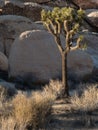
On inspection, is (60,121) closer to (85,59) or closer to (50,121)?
(50,121)

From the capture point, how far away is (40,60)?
72.7ft

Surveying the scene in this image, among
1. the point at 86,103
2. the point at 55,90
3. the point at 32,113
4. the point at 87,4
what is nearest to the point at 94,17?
the point at 87,4

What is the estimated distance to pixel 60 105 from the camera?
1625 cm

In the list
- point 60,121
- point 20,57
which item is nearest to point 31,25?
point 20,57

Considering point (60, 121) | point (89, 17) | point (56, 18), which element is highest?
point (56, 18)

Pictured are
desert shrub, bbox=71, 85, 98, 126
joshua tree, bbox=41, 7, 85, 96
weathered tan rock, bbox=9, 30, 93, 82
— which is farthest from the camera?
weathered tan rock, bbox=9, 30, 93, 82

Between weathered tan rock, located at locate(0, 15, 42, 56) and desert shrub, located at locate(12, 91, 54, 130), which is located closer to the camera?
desert shrub, located at locate(12, 91, 54, 130)

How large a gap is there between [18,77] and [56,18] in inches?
200

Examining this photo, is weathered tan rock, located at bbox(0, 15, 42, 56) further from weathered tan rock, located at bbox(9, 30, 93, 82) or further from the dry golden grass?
the dry golden grass

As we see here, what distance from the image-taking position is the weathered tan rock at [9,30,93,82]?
2180 cm

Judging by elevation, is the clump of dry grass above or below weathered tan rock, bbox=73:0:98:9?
above

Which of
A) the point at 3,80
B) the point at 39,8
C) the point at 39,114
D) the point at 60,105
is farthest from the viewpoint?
the point at 39,8

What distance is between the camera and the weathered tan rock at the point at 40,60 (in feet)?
71.5

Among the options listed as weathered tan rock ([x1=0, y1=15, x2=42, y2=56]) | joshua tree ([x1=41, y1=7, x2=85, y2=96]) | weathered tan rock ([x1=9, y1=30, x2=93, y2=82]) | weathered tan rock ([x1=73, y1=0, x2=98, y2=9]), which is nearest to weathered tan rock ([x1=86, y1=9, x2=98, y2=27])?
weathered tan rock ([x1=73, y1=0, x2=98, y2=9])
